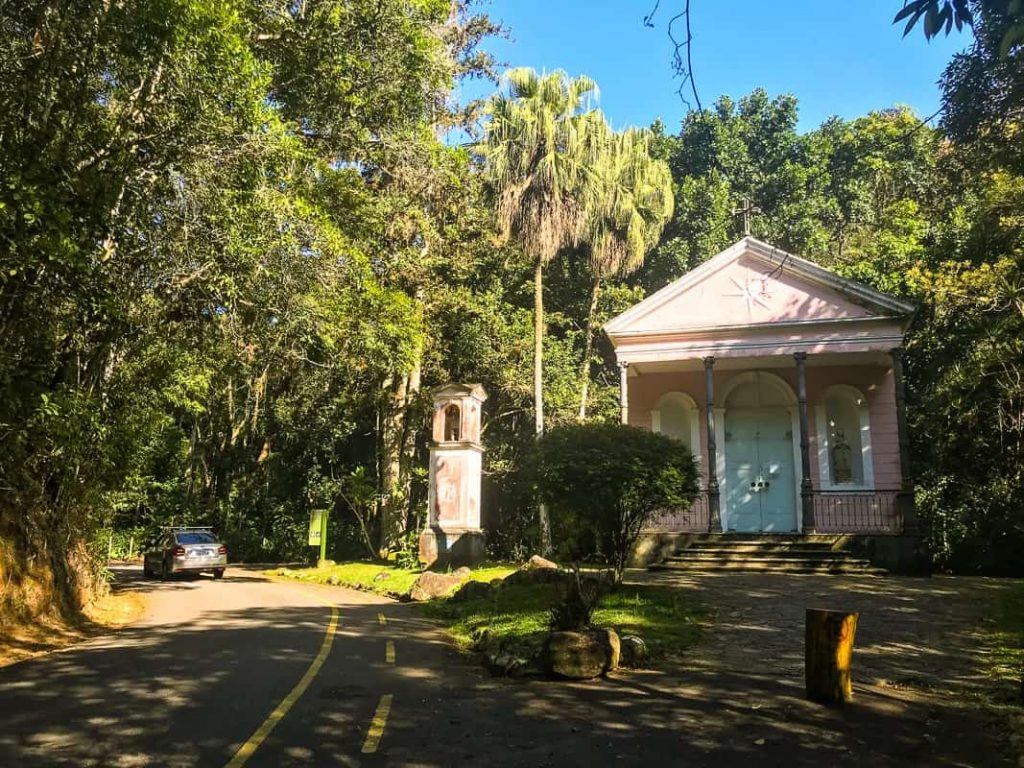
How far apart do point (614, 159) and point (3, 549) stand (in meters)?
18.0

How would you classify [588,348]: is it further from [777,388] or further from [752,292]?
[752,292]

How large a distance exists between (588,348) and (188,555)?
14992 mm

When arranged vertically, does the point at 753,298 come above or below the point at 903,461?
above

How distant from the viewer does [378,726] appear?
235 inches

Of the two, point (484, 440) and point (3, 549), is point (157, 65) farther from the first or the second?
point (484, 440)

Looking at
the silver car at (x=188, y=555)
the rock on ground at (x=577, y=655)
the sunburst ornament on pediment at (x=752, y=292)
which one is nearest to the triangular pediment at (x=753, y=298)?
the sunburst ornament on pediment at (x=752, y=292)

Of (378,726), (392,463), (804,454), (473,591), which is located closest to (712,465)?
(804,454)

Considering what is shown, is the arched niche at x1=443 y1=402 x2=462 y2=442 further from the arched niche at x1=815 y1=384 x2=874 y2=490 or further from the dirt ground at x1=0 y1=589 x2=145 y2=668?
the arched niche at x1=815 y1=384 x2=874 y2=490

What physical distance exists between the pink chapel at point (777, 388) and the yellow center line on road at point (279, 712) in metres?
11.7

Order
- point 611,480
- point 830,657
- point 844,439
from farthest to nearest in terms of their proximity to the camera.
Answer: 1. point 844,439
2. point 611,480
3. point 830,657

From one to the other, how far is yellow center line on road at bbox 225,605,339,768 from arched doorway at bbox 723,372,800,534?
13520 millimetres

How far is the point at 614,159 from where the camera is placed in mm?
22812

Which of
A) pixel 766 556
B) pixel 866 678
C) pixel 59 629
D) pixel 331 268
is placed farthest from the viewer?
pixel 766 556

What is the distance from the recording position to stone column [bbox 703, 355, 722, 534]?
18812 millimetres
